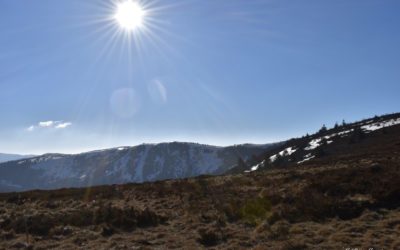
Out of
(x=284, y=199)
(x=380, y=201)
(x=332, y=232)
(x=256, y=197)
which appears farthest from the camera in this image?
(x=256, y=197)

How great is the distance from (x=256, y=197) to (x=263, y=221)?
7286 millimetres

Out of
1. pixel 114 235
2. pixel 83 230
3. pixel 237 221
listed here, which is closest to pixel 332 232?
pixel 237 221

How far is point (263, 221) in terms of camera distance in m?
18.3

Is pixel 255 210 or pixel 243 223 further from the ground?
pixel 255 210

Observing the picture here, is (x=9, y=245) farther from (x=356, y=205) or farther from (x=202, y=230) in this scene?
(x=356, y=205)

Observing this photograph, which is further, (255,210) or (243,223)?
(255,210)

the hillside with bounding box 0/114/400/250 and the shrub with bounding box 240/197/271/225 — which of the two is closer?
the hillside with bounding box 0/114/400/250

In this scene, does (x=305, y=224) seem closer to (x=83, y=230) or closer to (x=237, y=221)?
(x=237, y=221)

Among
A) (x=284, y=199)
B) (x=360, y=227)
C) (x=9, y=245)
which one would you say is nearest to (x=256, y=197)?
(x=284, y=199)

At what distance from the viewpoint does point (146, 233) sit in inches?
723

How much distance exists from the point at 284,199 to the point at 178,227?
22.4 ft

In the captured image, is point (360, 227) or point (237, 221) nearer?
point (360, 227)

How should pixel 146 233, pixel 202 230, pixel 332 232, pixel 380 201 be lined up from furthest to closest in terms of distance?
pixel 380 201 → pixel 146 233 → pixel 202 230 → pixel 332 232

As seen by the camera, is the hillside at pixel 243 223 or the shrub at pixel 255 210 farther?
the shrub at pixel 255 210
